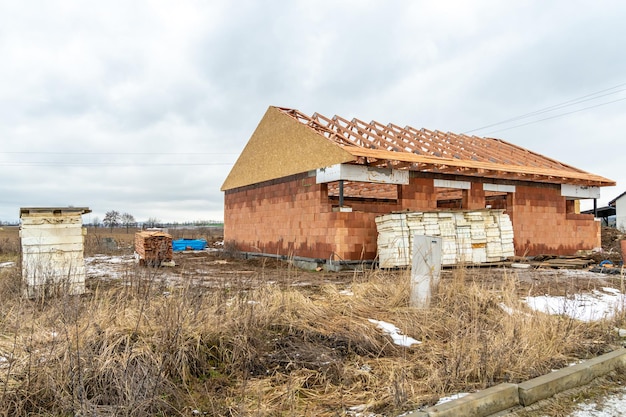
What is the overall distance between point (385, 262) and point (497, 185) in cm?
716

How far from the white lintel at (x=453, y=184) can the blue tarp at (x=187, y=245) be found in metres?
16.9

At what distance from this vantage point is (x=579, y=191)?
64.4 ft

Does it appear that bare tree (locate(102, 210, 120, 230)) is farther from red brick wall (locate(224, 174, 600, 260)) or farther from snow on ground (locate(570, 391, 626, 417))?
snow on ground (locate(570, 391, 626, 417))

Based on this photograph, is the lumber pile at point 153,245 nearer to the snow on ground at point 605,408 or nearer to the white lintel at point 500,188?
the white lintel at point 500,188

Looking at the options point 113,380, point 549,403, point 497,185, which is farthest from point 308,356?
point 497,185

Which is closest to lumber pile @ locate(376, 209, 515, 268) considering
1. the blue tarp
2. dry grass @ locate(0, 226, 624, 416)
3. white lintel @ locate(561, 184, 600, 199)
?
white lintel @ locate(561, 184, 600, 199)

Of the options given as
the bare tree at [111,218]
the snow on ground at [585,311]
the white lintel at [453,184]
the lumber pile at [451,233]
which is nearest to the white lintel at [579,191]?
the white lintel at [453,184]

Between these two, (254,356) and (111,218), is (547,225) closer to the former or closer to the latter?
(254,356)

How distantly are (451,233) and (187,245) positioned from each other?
1842 cm

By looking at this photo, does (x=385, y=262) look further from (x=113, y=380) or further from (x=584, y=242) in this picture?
(x=584, y=242)

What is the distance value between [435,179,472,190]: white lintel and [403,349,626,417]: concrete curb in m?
11.3

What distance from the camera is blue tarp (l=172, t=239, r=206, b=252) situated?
26484 millimetres

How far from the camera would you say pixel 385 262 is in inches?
511

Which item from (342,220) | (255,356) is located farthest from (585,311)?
(342,220)
